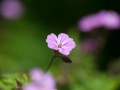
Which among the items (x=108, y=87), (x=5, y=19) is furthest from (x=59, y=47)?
(x=5, y=19)

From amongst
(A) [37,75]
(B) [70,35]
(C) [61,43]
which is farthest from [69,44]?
(B) [70,35]

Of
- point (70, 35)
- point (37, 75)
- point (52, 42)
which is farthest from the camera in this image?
point (70, 35)

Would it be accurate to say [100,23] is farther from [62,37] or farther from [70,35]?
[62,37]

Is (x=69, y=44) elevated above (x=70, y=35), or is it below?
below

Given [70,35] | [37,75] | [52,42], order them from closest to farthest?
1. [52,42]
2. [37,75]
3. [70,35]

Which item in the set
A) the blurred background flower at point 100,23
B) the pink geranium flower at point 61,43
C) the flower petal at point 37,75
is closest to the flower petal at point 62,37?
the pink geranium flower at point 61,43

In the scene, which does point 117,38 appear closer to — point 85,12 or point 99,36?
point 85,12

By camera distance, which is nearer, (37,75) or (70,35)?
(37,75)

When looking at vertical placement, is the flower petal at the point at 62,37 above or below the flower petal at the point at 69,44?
above

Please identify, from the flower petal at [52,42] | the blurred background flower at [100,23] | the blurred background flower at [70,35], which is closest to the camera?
the flower petal at [52,42]

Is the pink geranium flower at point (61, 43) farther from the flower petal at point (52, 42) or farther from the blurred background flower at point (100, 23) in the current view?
the blurred background flower at point (100, 23)
